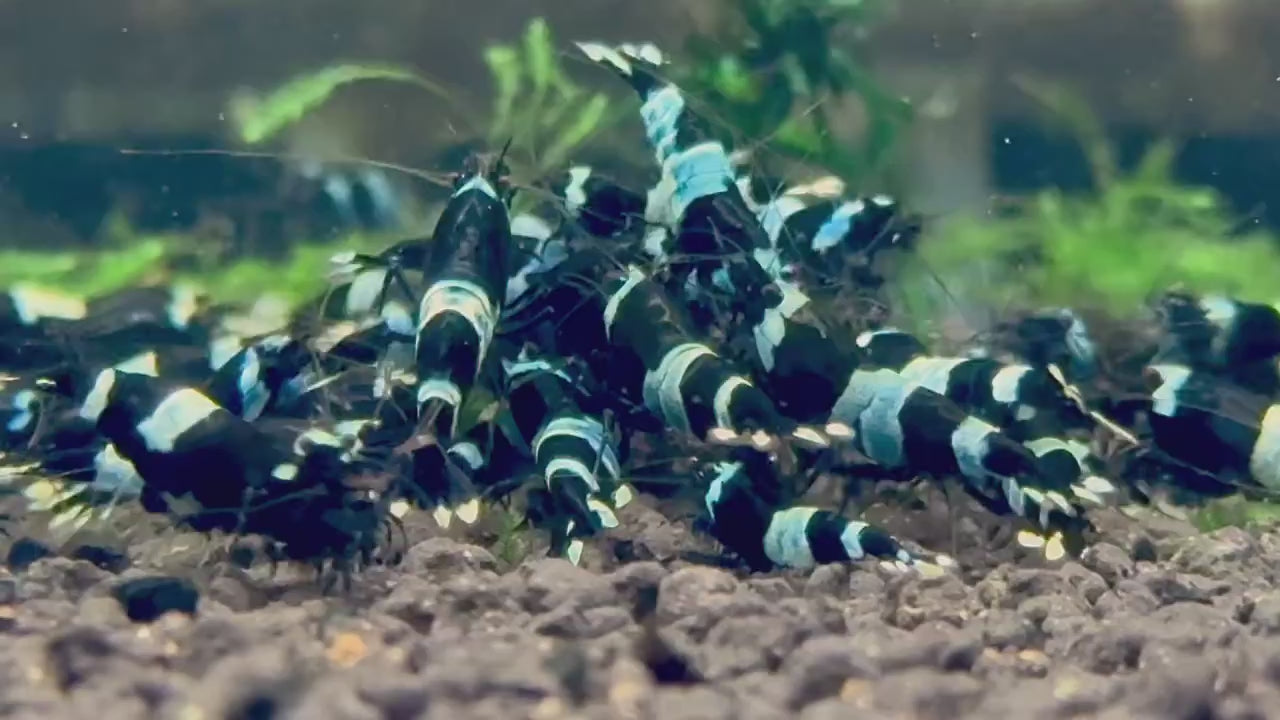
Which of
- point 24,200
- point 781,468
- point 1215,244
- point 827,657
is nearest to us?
point 827,657

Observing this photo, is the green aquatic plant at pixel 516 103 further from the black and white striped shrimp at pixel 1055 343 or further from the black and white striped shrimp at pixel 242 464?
the black and white striped shrimp at pixel 1055 343

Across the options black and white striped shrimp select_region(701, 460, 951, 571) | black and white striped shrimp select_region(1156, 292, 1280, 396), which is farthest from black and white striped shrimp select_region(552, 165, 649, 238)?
black and white striped shrimp select_region(1156, 292, 1280, 396)

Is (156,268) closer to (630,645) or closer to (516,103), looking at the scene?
(516,103)

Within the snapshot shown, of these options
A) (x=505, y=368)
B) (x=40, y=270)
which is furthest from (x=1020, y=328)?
(x=40, y=270)

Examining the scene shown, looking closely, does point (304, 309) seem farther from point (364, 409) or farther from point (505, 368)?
point (505, 368)

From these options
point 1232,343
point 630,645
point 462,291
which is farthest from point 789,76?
point 630,645
